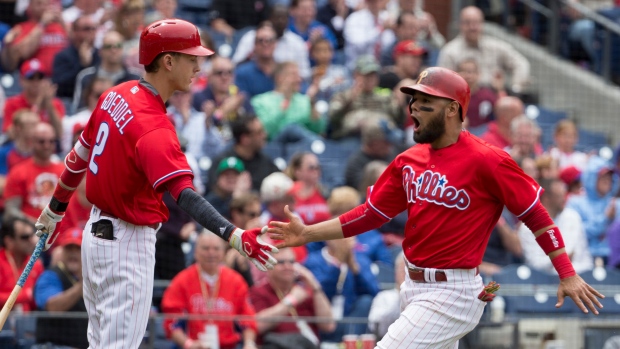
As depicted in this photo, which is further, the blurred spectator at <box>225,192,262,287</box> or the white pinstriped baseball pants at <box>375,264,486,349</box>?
the blurred spectator at <box>225,192,262,287</box>

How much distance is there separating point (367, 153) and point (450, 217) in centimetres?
455

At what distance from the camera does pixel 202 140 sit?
9672 millimetres

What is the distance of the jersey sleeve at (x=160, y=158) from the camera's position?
4668 millimetres

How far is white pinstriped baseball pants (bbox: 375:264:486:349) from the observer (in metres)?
4.99

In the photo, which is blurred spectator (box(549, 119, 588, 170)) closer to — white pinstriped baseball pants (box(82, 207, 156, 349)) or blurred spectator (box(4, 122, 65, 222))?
blurred spectator (box(4, 122, 65, 222))

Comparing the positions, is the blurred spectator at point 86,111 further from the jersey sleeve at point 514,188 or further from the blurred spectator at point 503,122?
the jersey sleeve at point 514,188

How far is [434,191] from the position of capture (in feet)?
16.7

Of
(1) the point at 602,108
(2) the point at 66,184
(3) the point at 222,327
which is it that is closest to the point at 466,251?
(2) the point at 66,184

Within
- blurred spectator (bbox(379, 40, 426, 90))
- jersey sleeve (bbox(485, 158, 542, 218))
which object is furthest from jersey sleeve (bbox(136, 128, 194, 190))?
blurred spectator (bbox(379, 40, 426, 90))

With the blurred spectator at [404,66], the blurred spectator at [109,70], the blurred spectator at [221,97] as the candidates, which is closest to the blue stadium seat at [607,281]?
the blurred spectator at [404,66]

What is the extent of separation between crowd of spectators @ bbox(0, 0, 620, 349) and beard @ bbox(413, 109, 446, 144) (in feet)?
8.31

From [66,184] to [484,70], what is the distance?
713 cm

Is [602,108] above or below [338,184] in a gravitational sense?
below

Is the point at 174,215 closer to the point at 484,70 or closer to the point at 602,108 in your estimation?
the point at 484,70
